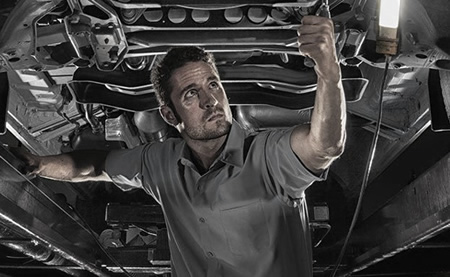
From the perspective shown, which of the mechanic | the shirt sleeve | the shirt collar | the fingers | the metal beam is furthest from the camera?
the metal beam

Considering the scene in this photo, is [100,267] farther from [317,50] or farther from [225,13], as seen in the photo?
[317,50]

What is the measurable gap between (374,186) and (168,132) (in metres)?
1.56

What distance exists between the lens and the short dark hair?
215 cm

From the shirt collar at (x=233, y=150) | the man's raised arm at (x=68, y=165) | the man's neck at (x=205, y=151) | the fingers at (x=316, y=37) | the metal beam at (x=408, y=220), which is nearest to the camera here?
the fingers at (x=316, y=37)

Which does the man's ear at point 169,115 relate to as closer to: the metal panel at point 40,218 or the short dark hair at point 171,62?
the short dark hair at point 171,62

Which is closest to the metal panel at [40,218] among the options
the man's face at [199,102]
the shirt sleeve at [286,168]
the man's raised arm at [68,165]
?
the man's raised arm at [68,165]

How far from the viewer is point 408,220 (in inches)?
111

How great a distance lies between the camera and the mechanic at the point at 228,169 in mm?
1690

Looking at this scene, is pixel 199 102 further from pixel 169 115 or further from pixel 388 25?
pixel 388 25

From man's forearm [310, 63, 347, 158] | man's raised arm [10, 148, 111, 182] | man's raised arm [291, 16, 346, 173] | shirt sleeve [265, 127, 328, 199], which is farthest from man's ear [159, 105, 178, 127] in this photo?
man's forearm [310, 63, 347, 158]

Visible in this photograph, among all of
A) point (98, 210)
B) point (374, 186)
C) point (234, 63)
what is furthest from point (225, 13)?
point (98, 210)

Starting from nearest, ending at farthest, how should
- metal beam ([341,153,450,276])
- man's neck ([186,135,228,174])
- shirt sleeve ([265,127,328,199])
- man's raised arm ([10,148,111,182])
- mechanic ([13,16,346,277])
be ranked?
mechanic ([13,16,346,277]) < shirt sleeve ([265,127,328,199]) < man's neck ([186,135,228,174]) < man's raised arm ([10,148,111,182]) < metal beam ([341,153,450,276])

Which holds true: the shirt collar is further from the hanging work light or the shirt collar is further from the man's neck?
the hanging work light

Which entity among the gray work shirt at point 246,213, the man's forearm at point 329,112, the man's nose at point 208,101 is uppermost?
the man's nose at point 208,101
